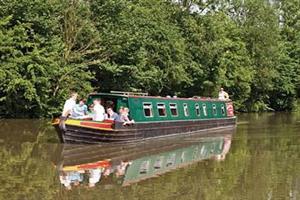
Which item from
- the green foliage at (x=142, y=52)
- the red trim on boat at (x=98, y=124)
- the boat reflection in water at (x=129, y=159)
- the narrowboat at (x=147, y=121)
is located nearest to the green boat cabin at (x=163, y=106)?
the narrowboat at (x=147, y=121)

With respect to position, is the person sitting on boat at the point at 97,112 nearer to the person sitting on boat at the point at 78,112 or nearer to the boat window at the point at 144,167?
the person sitting on boat at the point at 78,112

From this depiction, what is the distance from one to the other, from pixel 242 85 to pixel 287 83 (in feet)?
28.2

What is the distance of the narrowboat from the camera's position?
55.1 feet

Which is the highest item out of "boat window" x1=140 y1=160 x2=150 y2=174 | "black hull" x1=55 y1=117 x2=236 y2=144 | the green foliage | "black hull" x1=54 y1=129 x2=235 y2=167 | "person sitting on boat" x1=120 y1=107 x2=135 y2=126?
the green foliage

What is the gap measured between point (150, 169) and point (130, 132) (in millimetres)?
5334

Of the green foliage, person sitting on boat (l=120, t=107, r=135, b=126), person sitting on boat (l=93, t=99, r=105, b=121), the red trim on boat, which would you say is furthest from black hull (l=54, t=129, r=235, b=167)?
the green foliage

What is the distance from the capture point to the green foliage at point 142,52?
26.7 metres

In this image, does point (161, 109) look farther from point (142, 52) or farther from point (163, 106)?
point (142, 52)

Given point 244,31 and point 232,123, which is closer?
point 232,123

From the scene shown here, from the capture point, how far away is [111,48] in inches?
1203

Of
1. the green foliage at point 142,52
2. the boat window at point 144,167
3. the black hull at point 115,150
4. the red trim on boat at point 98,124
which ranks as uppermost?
the green foliage at point 142,52

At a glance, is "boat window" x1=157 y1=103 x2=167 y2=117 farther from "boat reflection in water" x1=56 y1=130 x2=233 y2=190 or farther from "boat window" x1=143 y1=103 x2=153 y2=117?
"boat reflection in water" x1=56 y1=130 x2=233 y2=190

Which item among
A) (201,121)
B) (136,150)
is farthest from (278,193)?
(201,121)

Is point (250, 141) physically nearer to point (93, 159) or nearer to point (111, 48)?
point (93, 159)
